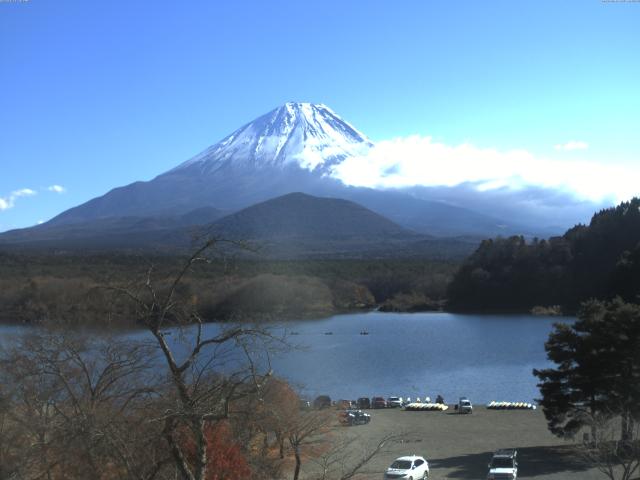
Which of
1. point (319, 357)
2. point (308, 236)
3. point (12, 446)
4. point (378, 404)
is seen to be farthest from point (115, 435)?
point (308, 236)

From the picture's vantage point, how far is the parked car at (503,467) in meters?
11.0

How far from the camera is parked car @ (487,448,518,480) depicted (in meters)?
11.0

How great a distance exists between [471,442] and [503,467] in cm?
421

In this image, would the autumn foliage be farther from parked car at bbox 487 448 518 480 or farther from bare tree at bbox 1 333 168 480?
parked car at bbox 487 448 518 480

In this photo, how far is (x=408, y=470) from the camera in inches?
430

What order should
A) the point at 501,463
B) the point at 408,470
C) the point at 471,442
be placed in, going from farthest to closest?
the point at 471,442, the point at 501,463, the point at 408,470

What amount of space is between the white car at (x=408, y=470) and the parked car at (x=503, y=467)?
986mm

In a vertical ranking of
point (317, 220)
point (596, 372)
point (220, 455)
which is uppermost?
point (317, 220)

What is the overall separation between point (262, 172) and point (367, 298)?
9551cm

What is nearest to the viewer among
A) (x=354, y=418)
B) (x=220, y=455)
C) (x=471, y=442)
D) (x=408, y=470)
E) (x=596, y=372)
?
(x=220, y=455)

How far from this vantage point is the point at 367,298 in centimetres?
6209

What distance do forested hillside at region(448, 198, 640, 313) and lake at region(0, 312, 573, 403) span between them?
6.93 meters

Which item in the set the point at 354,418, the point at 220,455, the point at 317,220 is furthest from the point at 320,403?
the point at 317,220

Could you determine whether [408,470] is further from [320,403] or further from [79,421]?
[79,421]
